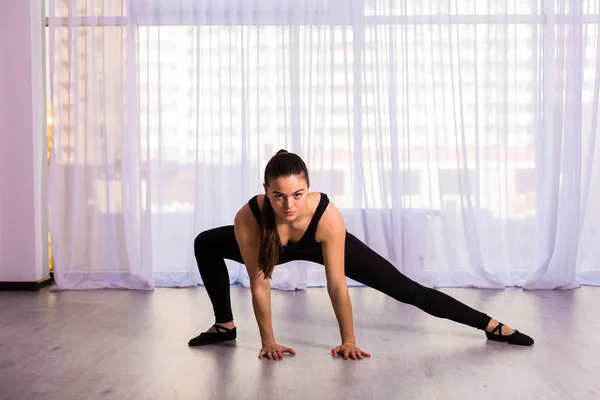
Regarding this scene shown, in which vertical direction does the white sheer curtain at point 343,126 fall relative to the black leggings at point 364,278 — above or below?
above

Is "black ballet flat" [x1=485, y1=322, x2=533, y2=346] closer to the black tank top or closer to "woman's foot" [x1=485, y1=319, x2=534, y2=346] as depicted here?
"woman's foot" [x1=485, y1=319, x2=534, y2=346]

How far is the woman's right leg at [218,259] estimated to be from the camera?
9.64ft

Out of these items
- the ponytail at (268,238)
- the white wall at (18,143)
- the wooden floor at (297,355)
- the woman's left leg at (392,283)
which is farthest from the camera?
the white wall at (18,143)

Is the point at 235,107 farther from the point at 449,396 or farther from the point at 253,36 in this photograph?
the point at 449,396

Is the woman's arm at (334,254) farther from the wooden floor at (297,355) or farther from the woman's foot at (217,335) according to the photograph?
the woman's foot at (217,335)

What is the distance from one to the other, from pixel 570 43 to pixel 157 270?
10.3ft

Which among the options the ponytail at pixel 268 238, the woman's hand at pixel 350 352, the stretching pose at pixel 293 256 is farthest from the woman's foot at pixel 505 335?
the ponytail at pixel 268 238

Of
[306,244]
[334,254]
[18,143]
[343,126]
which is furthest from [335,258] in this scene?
[18,143]

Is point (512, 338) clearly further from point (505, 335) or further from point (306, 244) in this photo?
point (306, 244)

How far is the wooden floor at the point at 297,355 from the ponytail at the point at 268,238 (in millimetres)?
374

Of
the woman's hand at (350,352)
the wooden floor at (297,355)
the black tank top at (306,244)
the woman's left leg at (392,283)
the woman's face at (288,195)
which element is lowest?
the wooden floor at (297,355)

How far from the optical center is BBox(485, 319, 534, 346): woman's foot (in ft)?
9.60

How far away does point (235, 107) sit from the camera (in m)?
4.89

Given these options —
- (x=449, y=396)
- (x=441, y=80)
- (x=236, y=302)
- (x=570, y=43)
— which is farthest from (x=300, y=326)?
(x=570, y=43)
